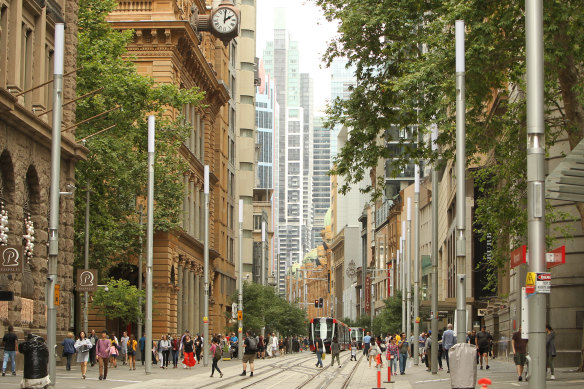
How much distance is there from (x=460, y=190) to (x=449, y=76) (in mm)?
4730

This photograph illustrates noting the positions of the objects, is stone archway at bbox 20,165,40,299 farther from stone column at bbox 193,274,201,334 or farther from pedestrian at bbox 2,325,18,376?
stone column at bbox 193,274,201,334

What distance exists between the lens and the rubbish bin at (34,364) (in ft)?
59.4

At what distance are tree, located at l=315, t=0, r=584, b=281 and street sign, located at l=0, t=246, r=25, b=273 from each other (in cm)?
1080

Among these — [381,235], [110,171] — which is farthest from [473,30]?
[381,235]

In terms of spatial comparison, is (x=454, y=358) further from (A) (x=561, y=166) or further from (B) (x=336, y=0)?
(B) (x=336, y=0)

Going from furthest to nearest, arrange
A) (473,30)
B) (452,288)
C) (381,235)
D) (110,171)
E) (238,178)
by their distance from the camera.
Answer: (381,235)
(238,178)
(452,288)
(110,171)
(473,30)

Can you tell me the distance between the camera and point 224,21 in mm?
69000

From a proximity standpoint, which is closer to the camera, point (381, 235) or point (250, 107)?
point (250, 107)

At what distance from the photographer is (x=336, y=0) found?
1196 inches

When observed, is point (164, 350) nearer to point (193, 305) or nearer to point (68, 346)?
point (68, 346)

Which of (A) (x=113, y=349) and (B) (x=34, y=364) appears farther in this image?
(A) (x=113, y=349)

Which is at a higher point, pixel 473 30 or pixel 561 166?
pixel 473 30

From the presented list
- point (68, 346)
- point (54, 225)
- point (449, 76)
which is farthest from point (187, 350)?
point (449, 76)

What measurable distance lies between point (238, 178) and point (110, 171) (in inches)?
2582
